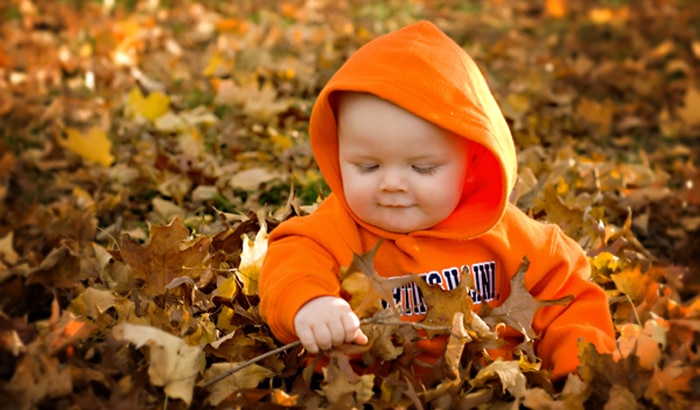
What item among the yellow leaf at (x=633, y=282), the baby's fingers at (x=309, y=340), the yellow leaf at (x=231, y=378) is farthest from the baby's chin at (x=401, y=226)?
the yellow leaf at (x=633, y=282)

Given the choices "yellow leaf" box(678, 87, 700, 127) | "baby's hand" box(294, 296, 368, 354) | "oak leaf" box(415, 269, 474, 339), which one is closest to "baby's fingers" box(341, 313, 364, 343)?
"baby's hand" box(294, 296, 368, 354)

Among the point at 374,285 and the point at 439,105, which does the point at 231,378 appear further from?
the point at 439,105

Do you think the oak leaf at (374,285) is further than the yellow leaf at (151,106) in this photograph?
No

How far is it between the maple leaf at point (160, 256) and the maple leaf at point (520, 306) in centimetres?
94

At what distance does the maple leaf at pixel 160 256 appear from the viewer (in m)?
2.72

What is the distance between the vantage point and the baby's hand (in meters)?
2.27

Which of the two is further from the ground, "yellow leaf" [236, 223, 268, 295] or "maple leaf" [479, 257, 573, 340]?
"maple leaf" [479, 257, 573, 340]

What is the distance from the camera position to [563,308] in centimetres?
262

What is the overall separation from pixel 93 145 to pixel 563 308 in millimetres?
2658

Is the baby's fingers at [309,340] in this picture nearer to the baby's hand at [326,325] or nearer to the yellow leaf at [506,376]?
the baby's hand at [326,325]

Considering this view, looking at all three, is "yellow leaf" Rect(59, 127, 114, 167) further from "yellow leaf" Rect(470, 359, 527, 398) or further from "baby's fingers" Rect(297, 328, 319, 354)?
"yellow leaf" Rect(470, 359, 527, 398)

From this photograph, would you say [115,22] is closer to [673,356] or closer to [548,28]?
[548,28]

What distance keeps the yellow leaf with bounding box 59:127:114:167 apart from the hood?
200 cm

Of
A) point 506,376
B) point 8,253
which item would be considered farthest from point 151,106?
point 506,376
